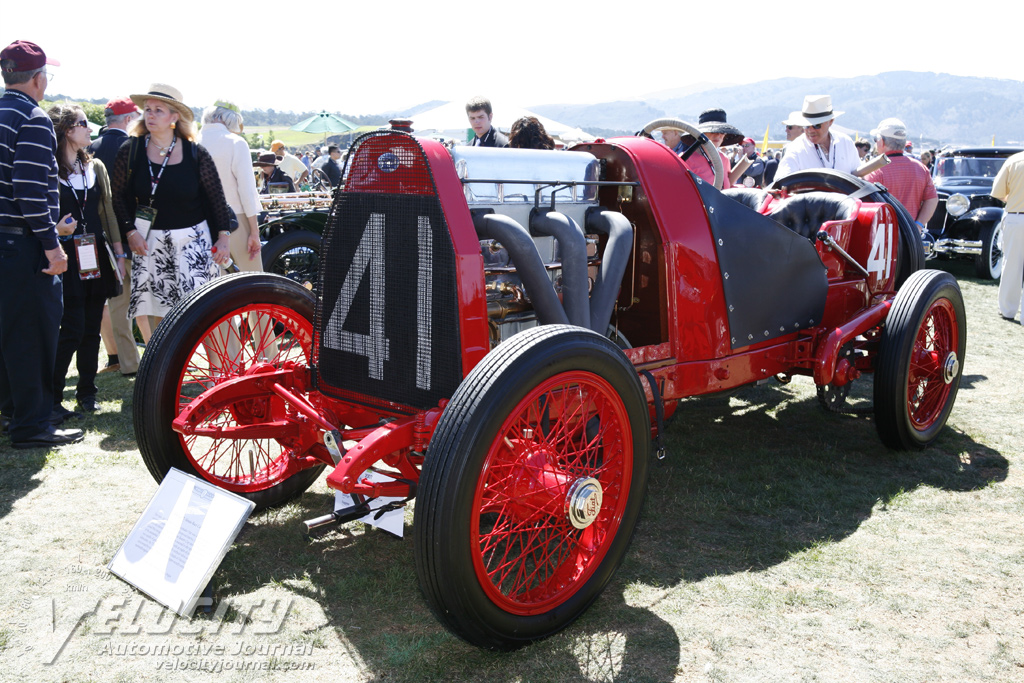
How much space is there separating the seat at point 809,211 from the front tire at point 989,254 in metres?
7.36

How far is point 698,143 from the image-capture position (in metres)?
3.85

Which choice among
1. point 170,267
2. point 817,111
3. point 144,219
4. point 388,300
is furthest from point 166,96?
point 817,111

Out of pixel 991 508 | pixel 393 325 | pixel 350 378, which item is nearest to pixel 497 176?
pixel 393 325

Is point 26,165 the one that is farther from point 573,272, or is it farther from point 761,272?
point 761,272

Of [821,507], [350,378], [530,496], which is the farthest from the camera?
[821,507]

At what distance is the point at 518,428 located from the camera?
8.03 feet

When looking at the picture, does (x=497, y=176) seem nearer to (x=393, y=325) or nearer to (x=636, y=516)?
(x=393, y=325)

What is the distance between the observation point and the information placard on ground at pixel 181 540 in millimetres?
2596

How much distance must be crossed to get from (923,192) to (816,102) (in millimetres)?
1928

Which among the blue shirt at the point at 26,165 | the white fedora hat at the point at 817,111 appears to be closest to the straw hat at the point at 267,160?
the blue shirt at the point at 26,165

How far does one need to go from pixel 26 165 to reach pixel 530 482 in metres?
3.18

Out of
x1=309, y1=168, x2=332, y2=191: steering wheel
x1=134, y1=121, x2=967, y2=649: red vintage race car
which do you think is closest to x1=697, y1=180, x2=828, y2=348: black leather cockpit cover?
x1=134, y1=121, x2=967, y2=649: red vintage race car

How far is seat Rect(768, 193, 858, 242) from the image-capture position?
4566 mm

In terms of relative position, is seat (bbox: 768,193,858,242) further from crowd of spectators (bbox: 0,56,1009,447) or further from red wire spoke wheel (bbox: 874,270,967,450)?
red wire spoke wheel (bbox: 874,270,967,450)
